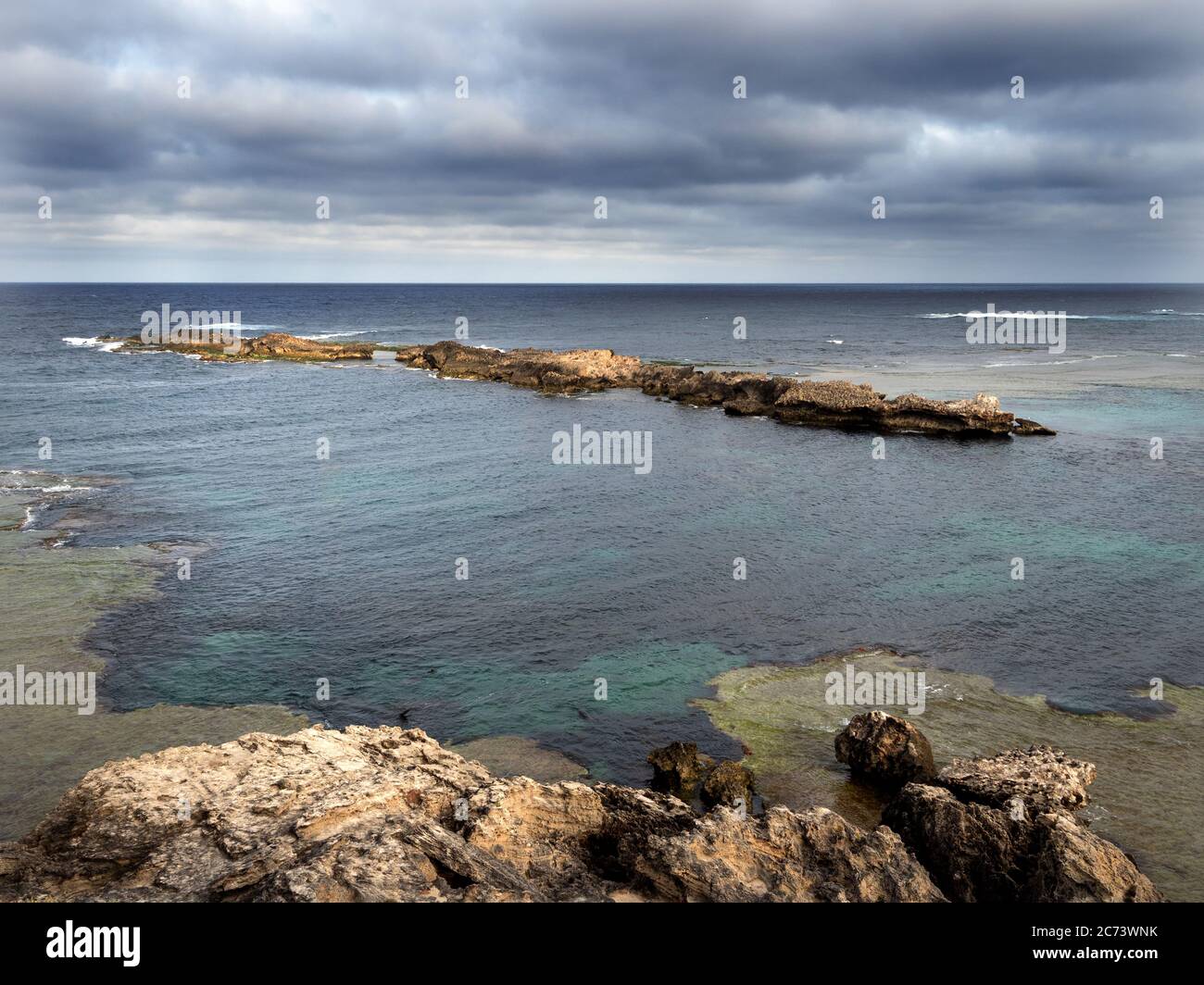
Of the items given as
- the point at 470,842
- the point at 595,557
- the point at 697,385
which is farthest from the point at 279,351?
the point at 470,842

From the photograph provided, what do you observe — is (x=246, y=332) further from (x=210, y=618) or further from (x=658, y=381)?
(x=210, y=618)

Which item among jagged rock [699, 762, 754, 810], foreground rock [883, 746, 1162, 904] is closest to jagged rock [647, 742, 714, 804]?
jagged rock [699, 762, 754, 810]

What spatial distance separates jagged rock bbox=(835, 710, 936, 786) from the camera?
21.5m

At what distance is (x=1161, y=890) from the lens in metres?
17.7

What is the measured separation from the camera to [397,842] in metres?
12.8

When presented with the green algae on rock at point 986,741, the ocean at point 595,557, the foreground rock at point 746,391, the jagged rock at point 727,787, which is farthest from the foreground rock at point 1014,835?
the foreground rock at point 746,391

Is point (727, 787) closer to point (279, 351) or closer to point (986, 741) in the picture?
point (986, 741)

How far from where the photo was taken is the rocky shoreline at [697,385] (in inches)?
2613

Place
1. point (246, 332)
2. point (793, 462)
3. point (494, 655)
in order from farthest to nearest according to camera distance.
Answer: point (246, 332), point (793, 462), point (494, 655)

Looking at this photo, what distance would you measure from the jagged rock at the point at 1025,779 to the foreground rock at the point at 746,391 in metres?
49.3

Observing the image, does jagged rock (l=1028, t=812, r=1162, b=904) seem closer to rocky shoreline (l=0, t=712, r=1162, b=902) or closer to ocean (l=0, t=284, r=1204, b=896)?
rocky shoreline (l=0, t=712, r=1162, b=902)

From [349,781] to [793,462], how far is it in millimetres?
45733

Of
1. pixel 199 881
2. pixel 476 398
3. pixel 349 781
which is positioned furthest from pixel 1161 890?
pixel 476 398

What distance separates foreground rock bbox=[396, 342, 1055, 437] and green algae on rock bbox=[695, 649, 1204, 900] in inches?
1647
